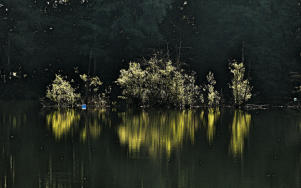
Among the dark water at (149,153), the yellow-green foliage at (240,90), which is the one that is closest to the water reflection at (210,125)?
the dark water at (149,153)

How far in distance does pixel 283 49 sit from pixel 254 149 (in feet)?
105

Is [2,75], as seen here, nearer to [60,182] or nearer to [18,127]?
[18,127]

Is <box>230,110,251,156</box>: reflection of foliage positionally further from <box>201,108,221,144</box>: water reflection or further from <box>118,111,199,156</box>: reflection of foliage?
<box>118,111,199,156</box>: reflection of foliage

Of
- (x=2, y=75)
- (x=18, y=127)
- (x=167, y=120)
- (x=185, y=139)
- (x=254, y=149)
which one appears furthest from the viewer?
(x=2, y=75)

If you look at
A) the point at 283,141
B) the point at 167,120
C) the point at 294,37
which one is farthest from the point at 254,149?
the point at 294,37

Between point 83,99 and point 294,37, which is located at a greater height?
point 294,37

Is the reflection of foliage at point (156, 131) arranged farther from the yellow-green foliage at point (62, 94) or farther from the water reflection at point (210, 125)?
the yellow-green foliage at point (62, 94)

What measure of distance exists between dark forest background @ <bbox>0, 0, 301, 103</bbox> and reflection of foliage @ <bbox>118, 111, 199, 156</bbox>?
18424 mm

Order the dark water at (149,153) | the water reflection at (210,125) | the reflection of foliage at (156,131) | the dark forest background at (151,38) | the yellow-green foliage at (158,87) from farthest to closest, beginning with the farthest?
the dark forest background at (151,38) < the yellow-green foliage at (158,87) < the water reflection at (210,125) < the reflection of foliage at (156,131) < the dark water at (149,153)

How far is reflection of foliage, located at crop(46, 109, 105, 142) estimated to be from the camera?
66.2 feet

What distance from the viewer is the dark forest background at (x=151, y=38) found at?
152 ft

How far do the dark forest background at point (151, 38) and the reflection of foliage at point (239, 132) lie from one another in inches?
675

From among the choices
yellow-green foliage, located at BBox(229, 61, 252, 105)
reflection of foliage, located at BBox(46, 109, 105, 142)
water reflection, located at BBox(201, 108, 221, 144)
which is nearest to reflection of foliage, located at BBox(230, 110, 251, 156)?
water reflection, located at BBox(201, 108, 221, 144)

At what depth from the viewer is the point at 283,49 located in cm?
4753
